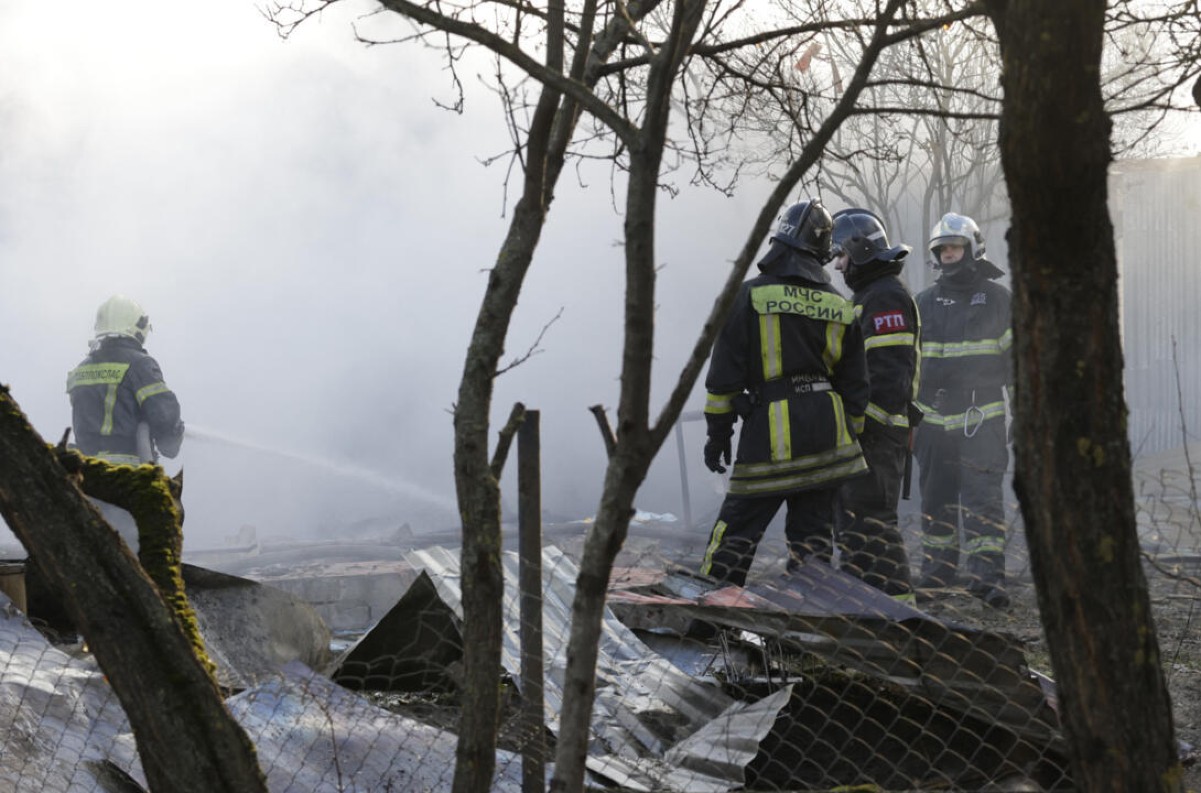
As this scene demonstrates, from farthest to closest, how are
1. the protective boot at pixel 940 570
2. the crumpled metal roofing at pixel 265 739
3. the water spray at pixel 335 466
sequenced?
1. the water spray at pixel 335 466
2. the protective boot at pixel 940 570
3. the crumpled metal roofing at pixel 265 739

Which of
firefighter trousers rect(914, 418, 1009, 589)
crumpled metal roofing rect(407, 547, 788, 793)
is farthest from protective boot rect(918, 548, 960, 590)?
crumpled metal roofing rect(407, 547, 788, 793)

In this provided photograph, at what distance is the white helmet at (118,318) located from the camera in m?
7.47

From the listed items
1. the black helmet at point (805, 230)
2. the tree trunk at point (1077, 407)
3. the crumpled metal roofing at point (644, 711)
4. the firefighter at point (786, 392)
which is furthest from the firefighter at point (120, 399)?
the tree trunk at point (1077, 407)

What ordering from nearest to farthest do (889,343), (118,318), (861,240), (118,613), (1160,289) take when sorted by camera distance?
(118,613) < (889,343) < (861,240) < (118,318) < (1160,289)

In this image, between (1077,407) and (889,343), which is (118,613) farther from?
(889,343)

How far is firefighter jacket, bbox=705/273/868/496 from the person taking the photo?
5168mm

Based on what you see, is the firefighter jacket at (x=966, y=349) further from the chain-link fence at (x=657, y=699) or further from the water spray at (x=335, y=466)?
the water spray at (x=335, y=466)

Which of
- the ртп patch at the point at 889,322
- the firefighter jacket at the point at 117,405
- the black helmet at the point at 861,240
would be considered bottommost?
the firefighter jacket at the point at 117,405

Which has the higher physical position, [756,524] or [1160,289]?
[1160,289]

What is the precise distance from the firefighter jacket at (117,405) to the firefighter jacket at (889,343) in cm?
412

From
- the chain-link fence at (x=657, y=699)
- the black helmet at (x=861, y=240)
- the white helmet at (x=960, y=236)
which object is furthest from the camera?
the white helmet at (x=960, y=236)

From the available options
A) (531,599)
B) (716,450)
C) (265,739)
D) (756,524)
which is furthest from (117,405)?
(531,599)

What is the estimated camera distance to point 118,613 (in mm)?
2080

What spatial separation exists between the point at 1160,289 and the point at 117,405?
14.3 metres
